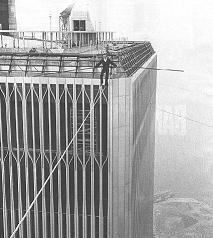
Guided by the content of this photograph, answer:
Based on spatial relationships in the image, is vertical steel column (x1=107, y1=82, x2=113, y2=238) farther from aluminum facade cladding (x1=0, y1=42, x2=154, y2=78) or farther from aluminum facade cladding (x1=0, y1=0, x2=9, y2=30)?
aluminum facade cladding (x1=0, y1=0, x2=9, y2=30)

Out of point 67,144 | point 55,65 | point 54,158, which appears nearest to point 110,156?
point 67,144

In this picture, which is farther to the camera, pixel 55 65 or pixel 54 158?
pixel 54 158

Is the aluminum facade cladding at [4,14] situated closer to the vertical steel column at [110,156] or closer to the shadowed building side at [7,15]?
the shadowed building side at [7,15]

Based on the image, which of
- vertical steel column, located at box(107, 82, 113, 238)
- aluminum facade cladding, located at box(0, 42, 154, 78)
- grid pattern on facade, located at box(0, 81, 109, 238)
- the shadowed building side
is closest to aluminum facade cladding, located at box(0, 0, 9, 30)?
the shadowed building side

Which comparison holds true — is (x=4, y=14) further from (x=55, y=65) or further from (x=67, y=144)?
(x=67, y=144)

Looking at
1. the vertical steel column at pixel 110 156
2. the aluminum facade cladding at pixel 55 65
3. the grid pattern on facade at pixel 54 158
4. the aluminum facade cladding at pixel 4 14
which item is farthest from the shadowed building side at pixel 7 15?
the vertical steel column at pixel 110 156

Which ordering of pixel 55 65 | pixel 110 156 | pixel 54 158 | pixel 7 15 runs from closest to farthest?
pixel 110 156 < pixel 55 65 < pixel 54 158 < pixel 7 15

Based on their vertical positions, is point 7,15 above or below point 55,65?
above
